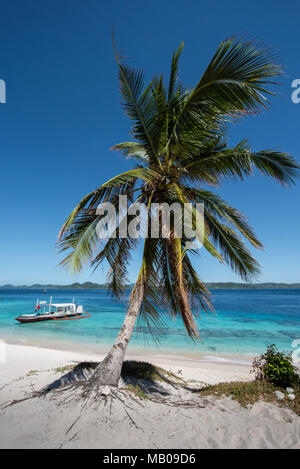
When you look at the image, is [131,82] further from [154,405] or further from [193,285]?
[154,405]

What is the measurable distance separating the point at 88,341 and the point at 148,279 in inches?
552

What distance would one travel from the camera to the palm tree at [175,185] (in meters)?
4.48

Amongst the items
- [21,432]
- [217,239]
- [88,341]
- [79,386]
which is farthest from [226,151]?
[88,341]

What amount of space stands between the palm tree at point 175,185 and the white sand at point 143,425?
0.73m

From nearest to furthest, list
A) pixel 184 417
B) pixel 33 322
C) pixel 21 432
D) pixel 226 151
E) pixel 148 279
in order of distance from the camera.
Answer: pixel 21 432 → pixel 184 417 → pixel 148 279 → pixel 226 151 → pixel 33 322

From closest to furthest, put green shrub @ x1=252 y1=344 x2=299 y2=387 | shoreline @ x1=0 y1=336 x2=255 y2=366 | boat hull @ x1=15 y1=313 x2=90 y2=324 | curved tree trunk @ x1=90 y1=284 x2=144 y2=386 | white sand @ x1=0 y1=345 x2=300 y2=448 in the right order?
white sand @ x1=0 y1=345 x2=300 y2=448 < curved tree trunk @ x1=90 y1=284 x2=144 y2=386 < green shrub @ x1=252 y1=344 x2=299 y2=387 < shoreline @ x1=0 y1=336 x2=255 y2=366 < boat hull @ x1=15 y1=313 x2=90 y2=324

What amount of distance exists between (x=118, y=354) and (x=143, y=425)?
1.21 metres

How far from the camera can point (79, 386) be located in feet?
14.8

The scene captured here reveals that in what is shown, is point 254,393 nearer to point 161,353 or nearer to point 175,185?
point 175,185

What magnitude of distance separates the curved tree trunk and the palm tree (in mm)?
17

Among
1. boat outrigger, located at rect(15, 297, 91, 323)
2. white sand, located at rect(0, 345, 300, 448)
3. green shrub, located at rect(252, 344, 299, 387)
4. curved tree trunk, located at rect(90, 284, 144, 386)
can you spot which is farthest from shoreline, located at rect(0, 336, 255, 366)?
curved tree trunk, located at rect(90, 284, 144, 386)

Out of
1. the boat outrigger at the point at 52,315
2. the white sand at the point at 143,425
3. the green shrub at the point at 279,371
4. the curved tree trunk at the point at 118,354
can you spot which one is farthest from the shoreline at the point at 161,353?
the curved tree trunk at the point at 118,354

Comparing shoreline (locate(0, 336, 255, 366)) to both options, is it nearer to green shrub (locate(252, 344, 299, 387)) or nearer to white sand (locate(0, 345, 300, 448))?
green shrub (locate(252, 344, 299, 387))

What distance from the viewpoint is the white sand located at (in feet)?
10.8
